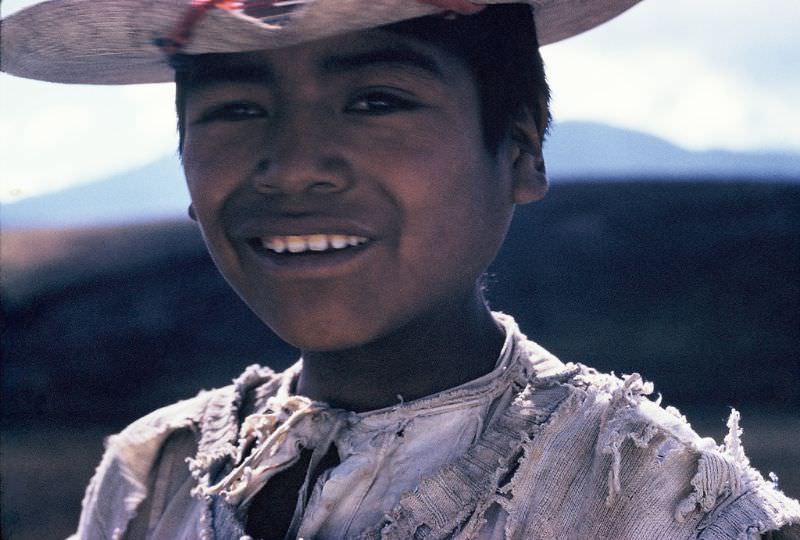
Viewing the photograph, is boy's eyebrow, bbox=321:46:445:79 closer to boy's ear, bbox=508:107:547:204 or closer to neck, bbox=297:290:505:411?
boy's ear, bbox=508:107:547:204

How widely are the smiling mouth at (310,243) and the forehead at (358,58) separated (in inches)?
8.6

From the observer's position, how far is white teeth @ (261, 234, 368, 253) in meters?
1.29

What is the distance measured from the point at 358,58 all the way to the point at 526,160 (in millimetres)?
333

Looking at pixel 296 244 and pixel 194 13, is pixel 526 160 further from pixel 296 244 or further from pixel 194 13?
pixel 194 13

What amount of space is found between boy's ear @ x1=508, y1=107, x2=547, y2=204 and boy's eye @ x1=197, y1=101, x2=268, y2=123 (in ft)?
1.26

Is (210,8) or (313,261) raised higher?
(210,8)

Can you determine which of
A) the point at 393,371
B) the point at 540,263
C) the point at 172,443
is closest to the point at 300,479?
the point at 393,371

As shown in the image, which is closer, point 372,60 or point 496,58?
point 372,60

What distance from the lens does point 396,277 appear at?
129cm

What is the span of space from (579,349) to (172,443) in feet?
10.7

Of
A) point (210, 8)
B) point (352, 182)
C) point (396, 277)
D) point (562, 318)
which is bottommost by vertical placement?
point (562, 318)

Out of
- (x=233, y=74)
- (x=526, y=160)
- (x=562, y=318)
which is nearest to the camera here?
(x=233, y=74)

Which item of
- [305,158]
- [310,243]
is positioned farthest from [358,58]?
[310,243]

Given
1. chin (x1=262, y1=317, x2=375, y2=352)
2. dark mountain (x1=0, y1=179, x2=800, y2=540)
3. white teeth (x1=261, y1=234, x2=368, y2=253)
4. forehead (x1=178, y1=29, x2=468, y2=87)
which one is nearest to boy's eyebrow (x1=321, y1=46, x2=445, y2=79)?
forehead (x1=178, y1=29, x2=468, y2=87)
